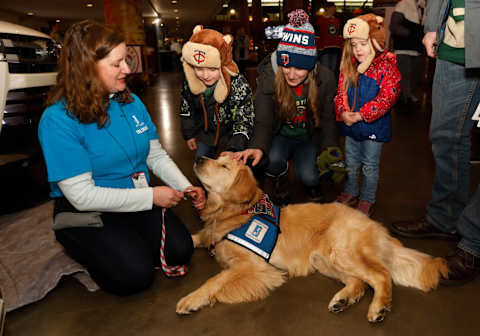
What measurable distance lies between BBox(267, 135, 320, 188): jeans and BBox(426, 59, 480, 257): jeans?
3.22 feet

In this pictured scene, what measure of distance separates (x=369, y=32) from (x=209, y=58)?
127 cm

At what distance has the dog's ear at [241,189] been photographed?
208 centimetres

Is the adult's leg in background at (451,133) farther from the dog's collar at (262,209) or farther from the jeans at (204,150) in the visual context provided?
the jeans at (204,150)

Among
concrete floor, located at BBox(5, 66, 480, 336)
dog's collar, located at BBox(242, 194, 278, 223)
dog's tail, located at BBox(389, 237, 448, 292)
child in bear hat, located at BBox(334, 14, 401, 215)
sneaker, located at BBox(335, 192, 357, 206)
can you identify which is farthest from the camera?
sneaker, located at BBox(335, 192, 357, 206)

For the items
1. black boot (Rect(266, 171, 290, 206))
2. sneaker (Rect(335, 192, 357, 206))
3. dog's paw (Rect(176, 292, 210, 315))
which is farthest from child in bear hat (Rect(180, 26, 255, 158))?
dog's paw (Rect(176, 292, 210, 315))

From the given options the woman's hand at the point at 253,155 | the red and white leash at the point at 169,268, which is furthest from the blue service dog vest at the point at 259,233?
the woman's hand at the point at 253,155

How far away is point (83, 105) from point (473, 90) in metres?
2.27

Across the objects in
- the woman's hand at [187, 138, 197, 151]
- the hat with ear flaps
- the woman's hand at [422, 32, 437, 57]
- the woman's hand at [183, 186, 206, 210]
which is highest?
the hat with ear flaps

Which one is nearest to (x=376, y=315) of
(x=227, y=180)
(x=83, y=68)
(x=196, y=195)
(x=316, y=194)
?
(x=227, y=180)

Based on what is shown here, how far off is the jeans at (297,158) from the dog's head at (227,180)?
92 cm

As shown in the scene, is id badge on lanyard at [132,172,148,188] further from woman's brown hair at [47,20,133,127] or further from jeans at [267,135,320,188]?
jeans at [267,135,320,188]

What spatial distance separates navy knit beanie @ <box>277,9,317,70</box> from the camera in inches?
100

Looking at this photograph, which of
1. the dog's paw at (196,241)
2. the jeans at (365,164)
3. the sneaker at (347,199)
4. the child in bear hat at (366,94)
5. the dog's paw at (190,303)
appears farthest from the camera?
the sneaker at (347,199)

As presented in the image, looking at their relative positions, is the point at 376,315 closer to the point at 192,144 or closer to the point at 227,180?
the point at 227,180
